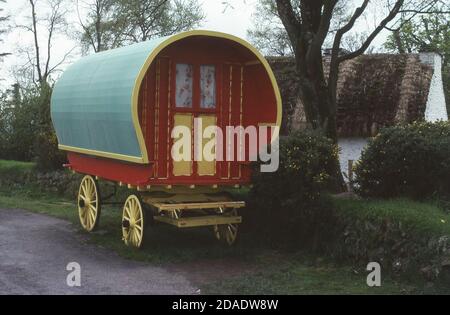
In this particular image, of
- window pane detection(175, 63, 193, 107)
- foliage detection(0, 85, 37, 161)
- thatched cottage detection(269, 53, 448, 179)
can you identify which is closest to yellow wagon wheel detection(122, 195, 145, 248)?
window pane detection(175, 63, 193, 107)

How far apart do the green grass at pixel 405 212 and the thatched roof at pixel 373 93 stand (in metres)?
9.09

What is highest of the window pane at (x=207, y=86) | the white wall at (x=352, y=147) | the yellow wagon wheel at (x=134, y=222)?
the window pane at (x=207, y=86)

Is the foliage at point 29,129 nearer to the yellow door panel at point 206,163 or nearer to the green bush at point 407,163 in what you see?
the yellow door panel at point 206,163

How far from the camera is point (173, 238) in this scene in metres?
11.9

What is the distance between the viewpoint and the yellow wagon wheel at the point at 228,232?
11219 mm

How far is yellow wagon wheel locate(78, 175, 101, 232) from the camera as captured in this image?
12.7 m

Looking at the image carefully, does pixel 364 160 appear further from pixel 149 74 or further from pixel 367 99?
pixel 367 99

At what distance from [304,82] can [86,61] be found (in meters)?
4.64

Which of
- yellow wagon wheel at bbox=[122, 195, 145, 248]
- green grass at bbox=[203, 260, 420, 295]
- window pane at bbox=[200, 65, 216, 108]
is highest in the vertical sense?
window pane at bbox=[200, 65, 216, 108]

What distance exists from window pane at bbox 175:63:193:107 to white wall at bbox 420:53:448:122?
12.1m

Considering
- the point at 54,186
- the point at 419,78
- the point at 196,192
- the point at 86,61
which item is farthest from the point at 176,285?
the point at 419,78
